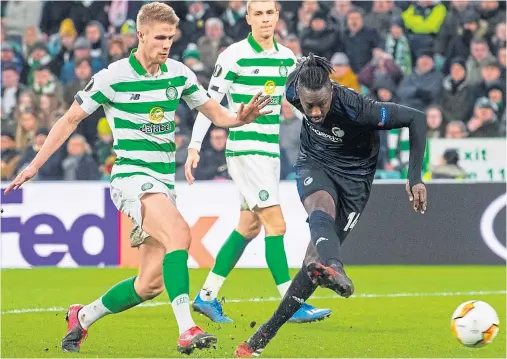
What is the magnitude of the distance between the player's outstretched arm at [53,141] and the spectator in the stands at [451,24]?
1017 cm

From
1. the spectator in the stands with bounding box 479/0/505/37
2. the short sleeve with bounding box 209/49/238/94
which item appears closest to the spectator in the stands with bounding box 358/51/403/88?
the spectator in the stands with bounding box 479/0/505/37

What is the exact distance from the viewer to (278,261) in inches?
369

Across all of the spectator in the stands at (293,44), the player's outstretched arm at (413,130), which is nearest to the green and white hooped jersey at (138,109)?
the player's outstretched arm at (413,130)

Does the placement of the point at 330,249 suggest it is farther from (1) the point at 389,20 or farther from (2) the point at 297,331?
(1) the point at 389,20

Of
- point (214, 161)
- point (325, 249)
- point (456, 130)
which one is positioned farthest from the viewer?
point (456, 130)

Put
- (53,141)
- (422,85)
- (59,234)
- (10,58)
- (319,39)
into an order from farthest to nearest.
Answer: (10,58) → (319,39) → (422,85) → (59,234) → (53,141)

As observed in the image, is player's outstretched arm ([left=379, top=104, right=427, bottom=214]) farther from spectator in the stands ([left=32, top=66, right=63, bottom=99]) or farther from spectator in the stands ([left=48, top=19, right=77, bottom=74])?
spectator in the stands ([left=48, top=19, right=77, bottom=74])

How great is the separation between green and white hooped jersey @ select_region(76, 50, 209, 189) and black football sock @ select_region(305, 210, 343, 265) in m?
1.04

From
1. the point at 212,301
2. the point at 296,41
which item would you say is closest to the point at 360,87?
the point at 296,41

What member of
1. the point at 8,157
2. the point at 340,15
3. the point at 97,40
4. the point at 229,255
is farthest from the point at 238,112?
the point at 97,40

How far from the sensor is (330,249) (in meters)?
7.01

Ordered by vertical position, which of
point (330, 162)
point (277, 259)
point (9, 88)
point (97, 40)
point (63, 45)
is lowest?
point (277, 259)

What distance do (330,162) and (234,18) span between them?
31.9 feet

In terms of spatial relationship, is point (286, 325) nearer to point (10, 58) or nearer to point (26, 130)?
point (26, 130)
